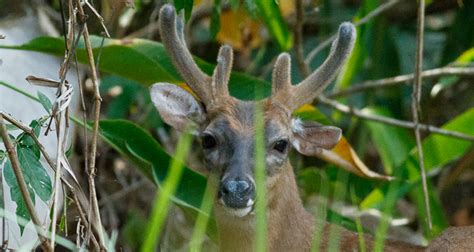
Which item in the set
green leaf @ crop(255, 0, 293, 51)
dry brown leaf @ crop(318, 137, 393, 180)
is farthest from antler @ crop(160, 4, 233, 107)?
dry brown leaf @ crop(318, 137, 393, 180)

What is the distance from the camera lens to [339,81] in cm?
708

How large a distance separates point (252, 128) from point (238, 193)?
0.44 meters

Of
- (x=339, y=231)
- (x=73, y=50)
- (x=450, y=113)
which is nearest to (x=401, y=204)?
(x=450, y=113)

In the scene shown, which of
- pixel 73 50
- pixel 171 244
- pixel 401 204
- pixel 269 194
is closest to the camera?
pixel 73 50

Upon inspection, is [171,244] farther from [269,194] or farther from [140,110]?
[269,194]

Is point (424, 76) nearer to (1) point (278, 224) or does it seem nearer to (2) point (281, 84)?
(2) point (281, 84)

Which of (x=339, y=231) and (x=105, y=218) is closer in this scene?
(x=339, y=231)

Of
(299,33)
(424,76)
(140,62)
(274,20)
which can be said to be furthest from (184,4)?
(424,76)

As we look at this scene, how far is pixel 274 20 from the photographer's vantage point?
5.90 metres

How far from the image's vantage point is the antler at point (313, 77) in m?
5.09

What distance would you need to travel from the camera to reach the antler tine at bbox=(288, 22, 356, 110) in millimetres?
5090

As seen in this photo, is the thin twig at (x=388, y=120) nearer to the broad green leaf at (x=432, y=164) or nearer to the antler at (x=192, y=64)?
the broad green leaf at (x=432, y=164)

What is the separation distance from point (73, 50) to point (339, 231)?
1658mm

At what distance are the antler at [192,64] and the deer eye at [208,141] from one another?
192 millimetres
